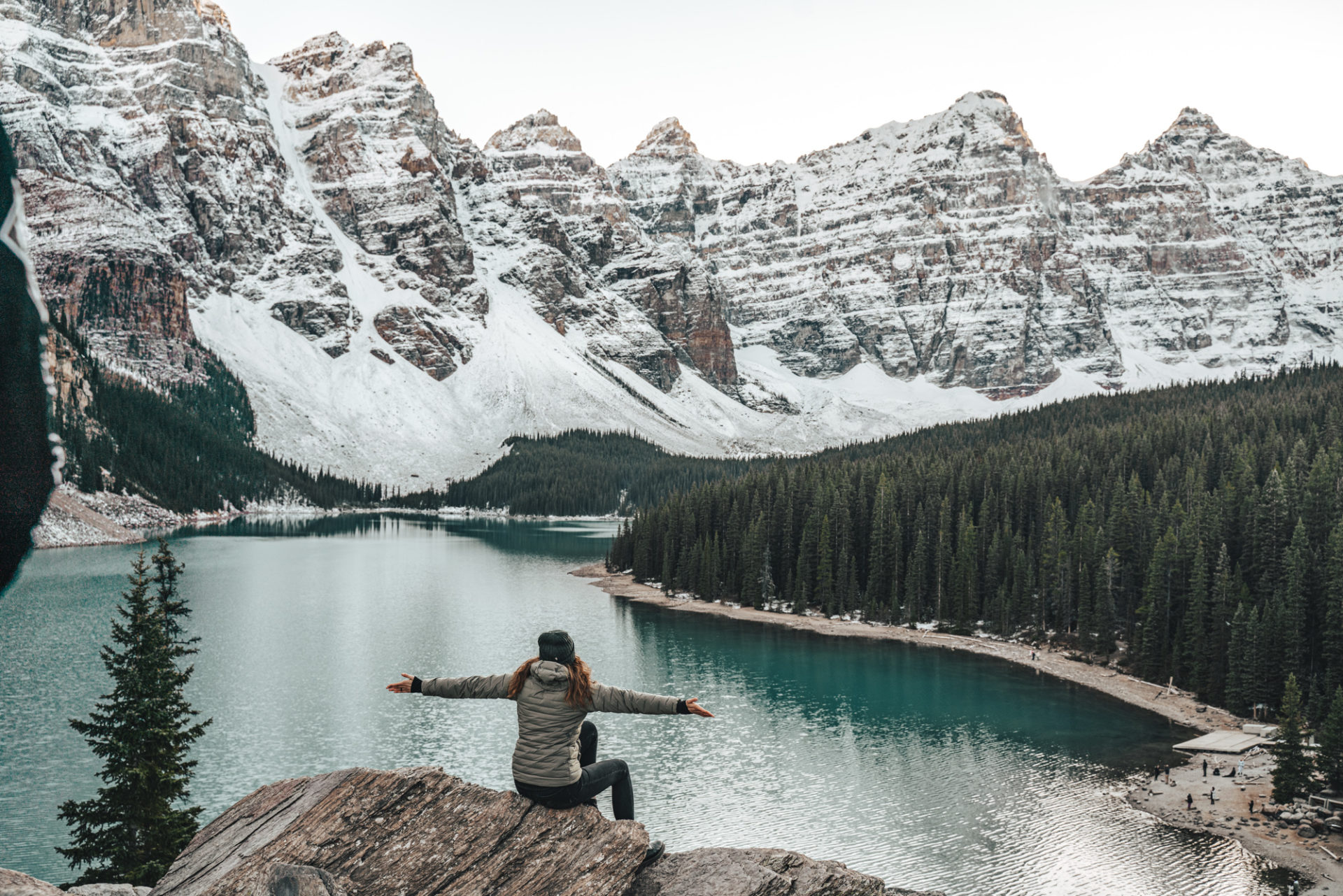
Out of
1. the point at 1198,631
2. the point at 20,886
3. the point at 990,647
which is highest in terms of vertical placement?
the point at 20,886

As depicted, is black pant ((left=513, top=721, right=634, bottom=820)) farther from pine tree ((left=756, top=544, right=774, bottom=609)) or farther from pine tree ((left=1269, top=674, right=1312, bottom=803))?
pine tree ((left=756, top=544, right=774, bottom=609))

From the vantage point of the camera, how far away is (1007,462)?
98.1m

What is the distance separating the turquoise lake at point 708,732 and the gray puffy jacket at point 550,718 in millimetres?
25135

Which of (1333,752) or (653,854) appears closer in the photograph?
(653,854)

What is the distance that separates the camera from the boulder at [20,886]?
8147 millimetres

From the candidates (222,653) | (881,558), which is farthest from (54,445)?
(881,558)

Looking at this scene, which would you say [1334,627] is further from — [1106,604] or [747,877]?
[747,877]

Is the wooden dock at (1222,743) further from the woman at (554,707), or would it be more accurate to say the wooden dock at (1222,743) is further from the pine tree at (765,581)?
the pine tree at (765,581)

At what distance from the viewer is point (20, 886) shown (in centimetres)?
834

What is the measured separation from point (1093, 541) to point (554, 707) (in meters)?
74.8

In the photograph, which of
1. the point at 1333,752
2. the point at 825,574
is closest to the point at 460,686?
the point at 1333,752

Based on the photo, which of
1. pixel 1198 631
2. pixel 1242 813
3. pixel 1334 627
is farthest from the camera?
pixel 1198 631

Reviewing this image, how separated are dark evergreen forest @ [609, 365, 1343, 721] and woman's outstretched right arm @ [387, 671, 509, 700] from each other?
53640 mm

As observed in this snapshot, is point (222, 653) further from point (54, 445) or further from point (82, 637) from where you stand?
point (54, 445)
